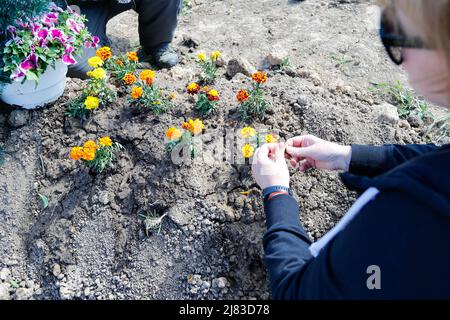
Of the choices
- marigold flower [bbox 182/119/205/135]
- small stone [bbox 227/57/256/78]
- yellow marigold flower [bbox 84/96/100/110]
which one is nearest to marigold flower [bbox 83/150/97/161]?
yellow marigold flower [bbox 84/96/100/110]

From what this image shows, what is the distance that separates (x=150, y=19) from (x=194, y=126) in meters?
1.61

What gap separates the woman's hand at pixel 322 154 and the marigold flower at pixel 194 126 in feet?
1.83

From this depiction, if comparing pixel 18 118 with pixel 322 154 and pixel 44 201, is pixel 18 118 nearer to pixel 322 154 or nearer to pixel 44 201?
pixel 44 201

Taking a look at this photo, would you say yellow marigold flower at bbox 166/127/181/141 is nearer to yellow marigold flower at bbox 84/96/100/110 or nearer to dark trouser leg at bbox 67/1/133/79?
yellow marigold flower at bbox 84/96/100/110

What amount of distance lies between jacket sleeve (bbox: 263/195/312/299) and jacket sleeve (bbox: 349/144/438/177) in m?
0.42

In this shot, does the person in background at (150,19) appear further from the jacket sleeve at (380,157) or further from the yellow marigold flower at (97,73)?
the jacket sleeve at (380,157)

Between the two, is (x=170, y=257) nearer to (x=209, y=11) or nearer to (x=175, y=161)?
(x=175, y=161)

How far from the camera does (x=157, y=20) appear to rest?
3477mm

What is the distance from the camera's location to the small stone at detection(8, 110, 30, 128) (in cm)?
260

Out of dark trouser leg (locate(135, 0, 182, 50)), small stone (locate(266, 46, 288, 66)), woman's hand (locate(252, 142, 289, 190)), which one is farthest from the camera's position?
dark trouser leg (locate(135, 0, 182, 50))

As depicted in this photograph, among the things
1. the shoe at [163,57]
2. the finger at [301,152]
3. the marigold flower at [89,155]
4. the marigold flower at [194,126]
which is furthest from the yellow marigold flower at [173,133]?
the shoe at [163,57]
